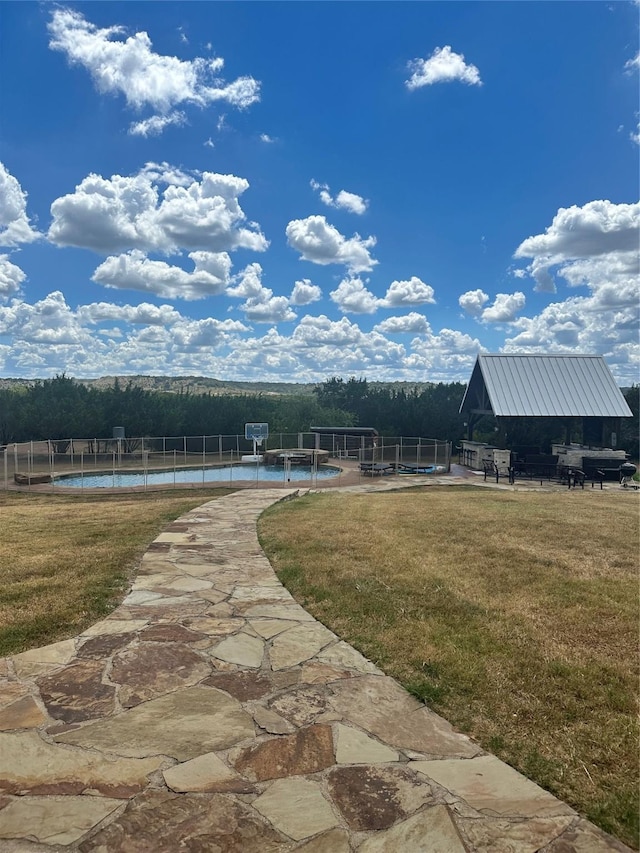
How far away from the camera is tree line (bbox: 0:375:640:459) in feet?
101

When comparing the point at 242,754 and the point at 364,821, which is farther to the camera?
the point at 242,754

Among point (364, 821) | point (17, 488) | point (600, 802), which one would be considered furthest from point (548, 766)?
point (17, 488)

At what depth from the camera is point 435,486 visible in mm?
16672

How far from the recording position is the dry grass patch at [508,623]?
91.7 inches

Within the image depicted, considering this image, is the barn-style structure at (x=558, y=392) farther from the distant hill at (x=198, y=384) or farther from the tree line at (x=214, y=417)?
the distant hill at (x=198, y=384)

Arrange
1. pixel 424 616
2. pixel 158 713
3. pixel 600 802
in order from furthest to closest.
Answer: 1. pixel 424 616
2. pixel 158 713
3. pixel 600 802

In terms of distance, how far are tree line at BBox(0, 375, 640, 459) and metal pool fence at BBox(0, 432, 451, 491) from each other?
14.5 feet

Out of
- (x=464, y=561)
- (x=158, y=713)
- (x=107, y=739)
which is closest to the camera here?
(x=107, y=739)

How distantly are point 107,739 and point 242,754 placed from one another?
2.04ft

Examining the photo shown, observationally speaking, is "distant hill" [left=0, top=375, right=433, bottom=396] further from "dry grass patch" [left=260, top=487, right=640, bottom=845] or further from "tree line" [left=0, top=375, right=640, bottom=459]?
"dry grass patch" [left=260, top=487, right=640, bottom=845]

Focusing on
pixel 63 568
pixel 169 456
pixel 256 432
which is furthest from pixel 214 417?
→ pixel 63 568

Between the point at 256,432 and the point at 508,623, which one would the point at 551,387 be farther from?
the point at 508,623

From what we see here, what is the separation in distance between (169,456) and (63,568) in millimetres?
20196

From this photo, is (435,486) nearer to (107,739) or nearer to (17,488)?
(17,488)
